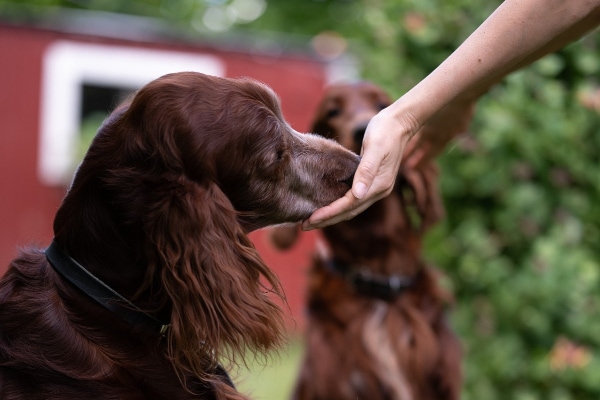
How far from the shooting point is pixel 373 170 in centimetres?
254

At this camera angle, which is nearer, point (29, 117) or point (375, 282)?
point (375, 282)

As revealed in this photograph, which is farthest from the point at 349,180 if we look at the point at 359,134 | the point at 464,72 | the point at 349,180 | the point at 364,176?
the point at 359,134

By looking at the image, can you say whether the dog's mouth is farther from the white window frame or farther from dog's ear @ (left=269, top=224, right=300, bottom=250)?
the white window frame

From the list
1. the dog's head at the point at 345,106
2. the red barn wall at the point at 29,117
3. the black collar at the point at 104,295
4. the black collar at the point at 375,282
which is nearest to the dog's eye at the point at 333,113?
→ the dog's head at the point at 345,106

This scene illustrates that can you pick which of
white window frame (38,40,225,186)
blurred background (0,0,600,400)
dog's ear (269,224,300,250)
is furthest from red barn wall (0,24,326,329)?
dog's ear (269,224,300,250)

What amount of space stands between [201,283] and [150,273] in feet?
0.47

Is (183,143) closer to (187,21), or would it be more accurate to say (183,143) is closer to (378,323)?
(378,323)

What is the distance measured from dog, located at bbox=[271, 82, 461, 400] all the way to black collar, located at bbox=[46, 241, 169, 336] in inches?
62.0

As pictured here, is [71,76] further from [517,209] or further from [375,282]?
[375,282]

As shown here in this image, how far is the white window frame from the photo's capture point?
1055 cm

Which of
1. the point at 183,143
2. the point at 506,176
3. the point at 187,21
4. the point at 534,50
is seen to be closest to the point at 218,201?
the point at 183,143

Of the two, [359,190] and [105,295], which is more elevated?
[359,190]

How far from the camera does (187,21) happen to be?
69.0 ft

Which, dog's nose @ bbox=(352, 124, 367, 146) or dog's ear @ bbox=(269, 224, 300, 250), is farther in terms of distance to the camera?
dog's ear @ bbox=(269, 224, 300, 250)
